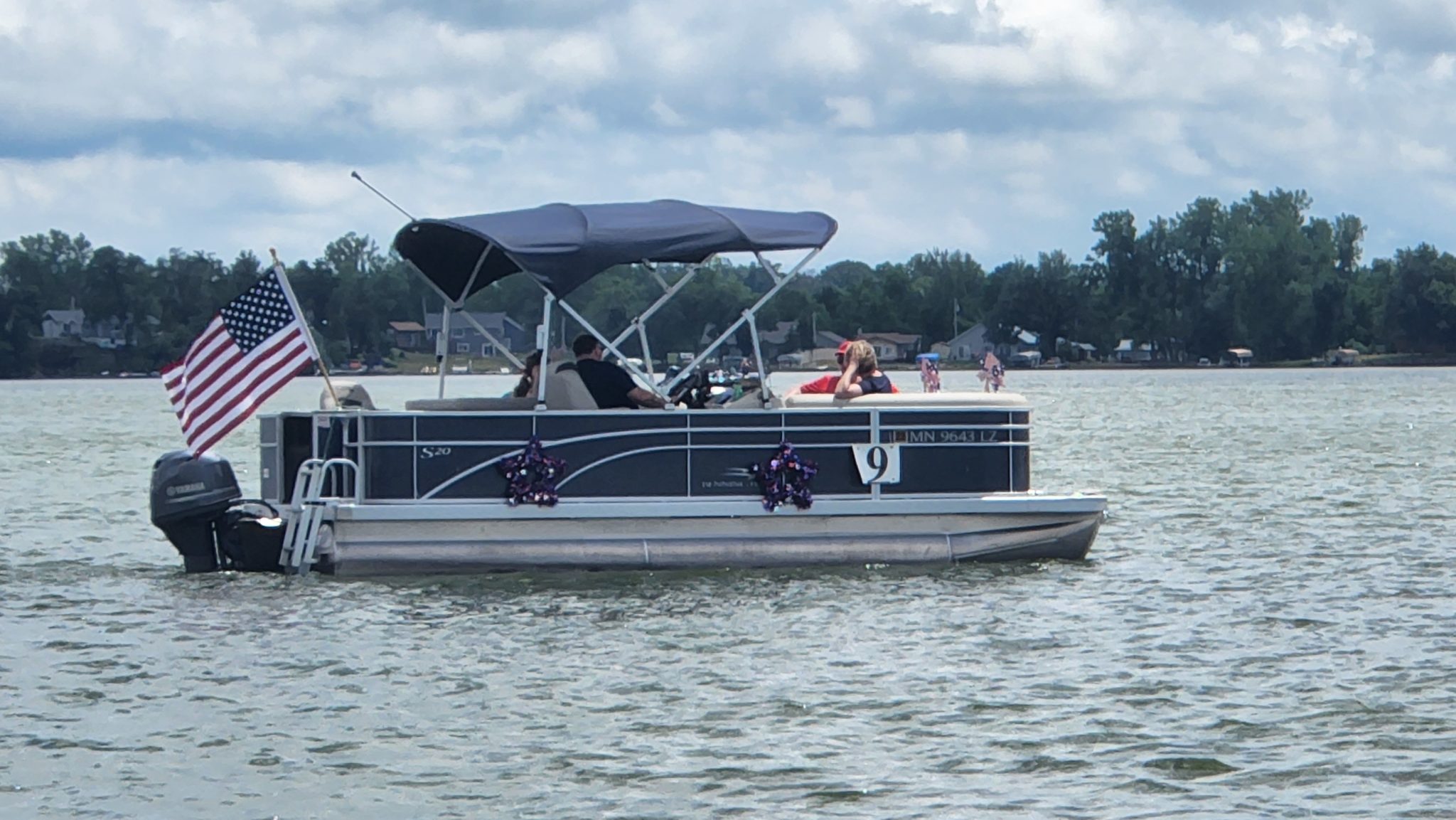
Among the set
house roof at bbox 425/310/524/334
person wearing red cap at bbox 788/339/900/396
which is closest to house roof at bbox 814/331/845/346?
house roof at bbox 425/310/524/334

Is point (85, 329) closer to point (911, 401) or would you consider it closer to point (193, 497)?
point (193, 497)

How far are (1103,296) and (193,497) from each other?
159 m

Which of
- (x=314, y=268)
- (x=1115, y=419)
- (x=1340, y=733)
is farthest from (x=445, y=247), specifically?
(x=314, y=268)

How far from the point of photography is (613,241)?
1664 cm

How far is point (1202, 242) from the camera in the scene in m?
171

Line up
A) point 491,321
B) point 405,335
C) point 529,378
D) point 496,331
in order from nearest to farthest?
point 529,378
point 496,331
point 491,321
point 405,335

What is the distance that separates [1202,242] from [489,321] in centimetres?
15709

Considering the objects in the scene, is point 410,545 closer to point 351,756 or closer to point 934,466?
point 934,466

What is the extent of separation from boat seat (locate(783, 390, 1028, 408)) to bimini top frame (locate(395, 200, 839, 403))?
0.47 m

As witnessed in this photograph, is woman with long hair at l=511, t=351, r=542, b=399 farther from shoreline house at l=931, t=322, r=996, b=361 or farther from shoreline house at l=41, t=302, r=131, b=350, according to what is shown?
shoreline house at l=41, t=302, r=131, b=350

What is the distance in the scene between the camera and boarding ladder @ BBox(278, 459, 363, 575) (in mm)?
16625

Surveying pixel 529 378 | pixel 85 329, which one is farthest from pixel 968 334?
pixel 529 378

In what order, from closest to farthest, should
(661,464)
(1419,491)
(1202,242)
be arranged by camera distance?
1. (661,464)
2. (1419,491)
3. (1202,242)

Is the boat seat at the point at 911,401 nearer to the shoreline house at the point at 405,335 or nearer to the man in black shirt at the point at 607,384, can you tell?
the man in black shirt at the point at 607,384
